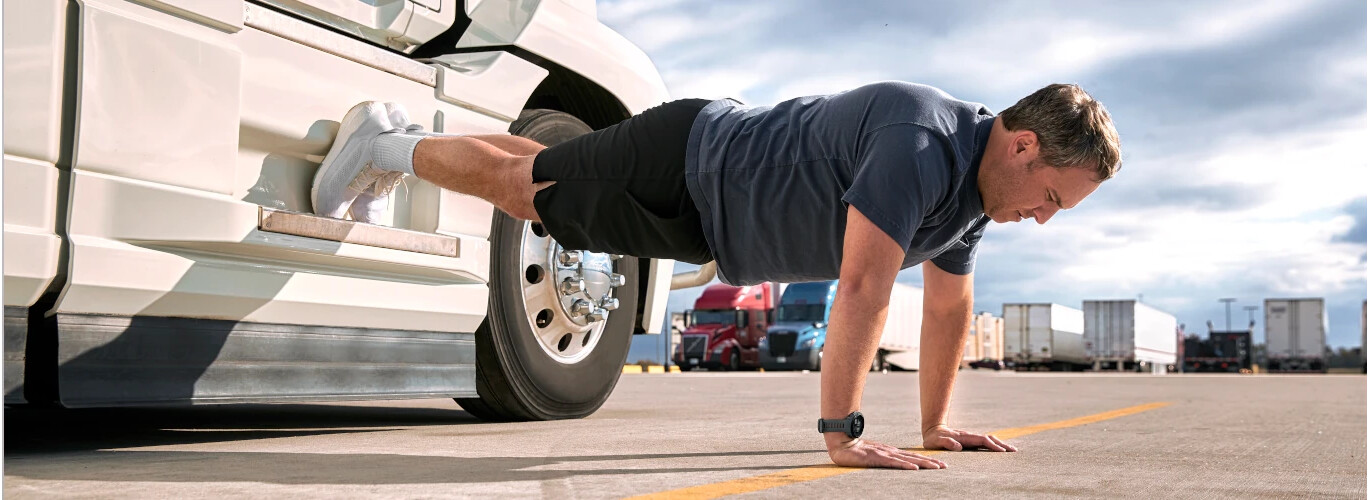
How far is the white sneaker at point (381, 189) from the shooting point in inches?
130

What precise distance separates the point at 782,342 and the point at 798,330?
1.55ft

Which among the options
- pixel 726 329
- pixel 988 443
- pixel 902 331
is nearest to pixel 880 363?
pixel 902 331

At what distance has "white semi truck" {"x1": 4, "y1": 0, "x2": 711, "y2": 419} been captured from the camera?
250 cm

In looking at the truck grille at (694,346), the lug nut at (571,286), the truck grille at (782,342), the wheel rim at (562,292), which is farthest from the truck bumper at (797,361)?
the lug nut at (571,286)

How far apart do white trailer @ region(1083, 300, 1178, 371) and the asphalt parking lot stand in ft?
118

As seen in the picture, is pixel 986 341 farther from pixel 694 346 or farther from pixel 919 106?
pixel 919 106

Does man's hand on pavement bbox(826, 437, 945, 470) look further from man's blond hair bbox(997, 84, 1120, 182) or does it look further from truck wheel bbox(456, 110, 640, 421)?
truck wheel bbox(456, 110, 640, 421)

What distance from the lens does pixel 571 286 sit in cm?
412

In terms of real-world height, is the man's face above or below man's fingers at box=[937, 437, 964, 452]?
above

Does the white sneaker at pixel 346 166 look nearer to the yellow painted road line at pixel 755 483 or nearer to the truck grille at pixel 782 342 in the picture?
the yellow painted road line at pixel 755 483

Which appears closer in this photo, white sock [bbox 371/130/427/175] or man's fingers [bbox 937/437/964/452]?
white sock [bbox 371/130/427/175]

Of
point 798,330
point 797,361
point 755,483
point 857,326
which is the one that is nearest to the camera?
point 755,483

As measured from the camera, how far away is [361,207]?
11.0ft

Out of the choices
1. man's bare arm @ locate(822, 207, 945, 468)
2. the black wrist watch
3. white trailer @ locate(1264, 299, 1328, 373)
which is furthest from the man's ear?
white trailer @ locate(1264, 299, 1328, 373)
